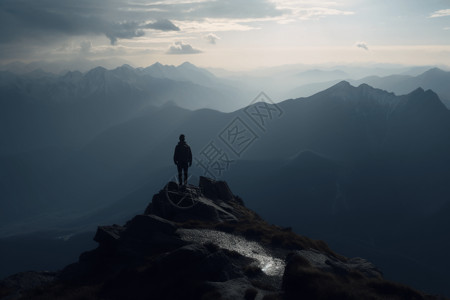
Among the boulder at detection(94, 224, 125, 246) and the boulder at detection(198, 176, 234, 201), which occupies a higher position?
the boulder at detection(94, 224, 125, 246)

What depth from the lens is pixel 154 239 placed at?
27.9 meters

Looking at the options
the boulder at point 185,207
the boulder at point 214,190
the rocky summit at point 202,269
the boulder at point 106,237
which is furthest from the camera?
the boulder at point 214,190

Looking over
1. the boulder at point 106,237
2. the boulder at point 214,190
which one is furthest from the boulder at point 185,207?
the boulder at point 106,237

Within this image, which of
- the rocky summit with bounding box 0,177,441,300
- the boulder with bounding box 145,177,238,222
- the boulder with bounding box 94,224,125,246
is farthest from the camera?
the boulder with bounding box 145,177,238,222

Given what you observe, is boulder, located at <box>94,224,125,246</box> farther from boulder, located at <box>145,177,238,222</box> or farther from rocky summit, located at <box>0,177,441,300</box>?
boulder, located at <box>145,177,238,222</box>

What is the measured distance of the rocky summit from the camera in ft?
64.9

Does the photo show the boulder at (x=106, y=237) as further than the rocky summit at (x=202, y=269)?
Yes

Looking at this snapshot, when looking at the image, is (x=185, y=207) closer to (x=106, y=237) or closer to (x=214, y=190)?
(x=106, y=237)

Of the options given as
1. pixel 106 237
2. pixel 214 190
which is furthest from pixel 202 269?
pixel 214 190

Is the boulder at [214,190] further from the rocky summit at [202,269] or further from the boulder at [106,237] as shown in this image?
the boulder at [106,237]

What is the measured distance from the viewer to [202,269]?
2173 cm

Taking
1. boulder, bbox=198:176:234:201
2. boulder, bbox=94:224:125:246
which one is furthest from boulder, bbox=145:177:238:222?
boulder, bbox=94:224:125:246

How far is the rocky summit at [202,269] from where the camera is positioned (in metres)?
19.8

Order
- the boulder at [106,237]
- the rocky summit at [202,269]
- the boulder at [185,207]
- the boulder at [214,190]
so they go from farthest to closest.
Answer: the boulder at [214,190] < the boulder at [185,207] < the boulder at [106,237] < the rocky summit at [202,269]
